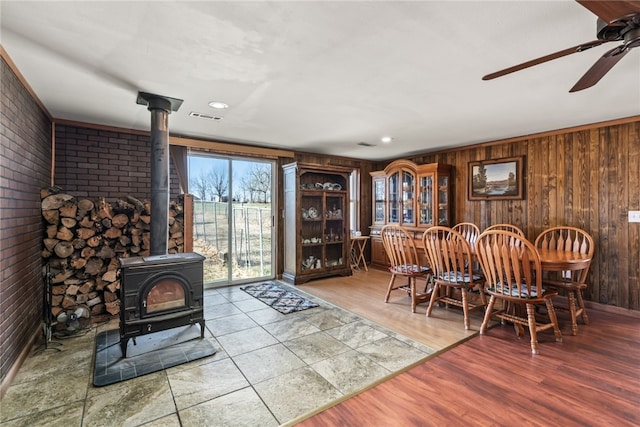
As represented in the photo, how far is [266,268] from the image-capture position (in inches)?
203

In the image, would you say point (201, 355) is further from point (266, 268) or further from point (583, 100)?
point (583, 100)

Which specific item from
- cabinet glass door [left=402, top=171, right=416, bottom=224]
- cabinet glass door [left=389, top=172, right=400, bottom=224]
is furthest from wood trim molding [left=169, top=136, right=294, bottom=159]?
cabinet glass door [left=402, top=171, right=416, bottom=224]

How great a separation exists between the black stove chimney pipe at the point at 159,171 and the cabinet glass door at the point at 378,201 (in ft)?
Result: 13.9

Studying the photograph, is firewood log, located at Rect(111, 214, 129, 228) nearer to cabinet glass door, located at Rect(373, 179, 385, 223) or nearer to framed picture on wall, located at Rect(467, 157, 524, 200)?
cabinet glass door, located at Rect(373, 179, 385, 223)

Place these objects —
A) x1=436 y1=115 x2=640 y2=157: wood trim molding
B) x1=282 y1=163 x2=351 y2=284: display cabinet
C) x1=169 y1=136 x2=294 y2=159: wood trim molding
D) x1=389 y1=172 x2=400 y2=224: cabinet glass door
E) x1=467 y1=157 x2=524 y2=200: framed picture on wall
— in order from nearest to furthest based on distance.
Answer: x1=436 y1=115 x2=640 y2=157: wood trim molding
x1=169 y1=136 x2=294 y2=159: wood trim molding
x1=467 y1=157 x2=524 y2=200: framed picture on wall
x1=282 y1=163 x2=351 y2=284: display cabinet
x1=389 y1=172 x2=400 y2=224: cabinet glass door

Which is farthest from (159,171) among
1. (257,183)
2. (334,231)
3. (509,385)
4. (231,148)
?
(334,231)

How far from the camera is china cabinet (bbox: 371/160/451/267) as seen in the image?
519 centimetres

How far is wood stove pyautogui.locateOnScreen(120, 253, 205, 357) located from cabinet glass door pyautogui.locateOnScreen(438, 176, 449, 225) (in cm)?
394

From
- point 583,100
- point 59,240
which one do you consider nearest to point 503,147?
point 583,100

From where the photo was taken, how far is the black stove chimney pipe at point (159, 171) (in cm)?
279

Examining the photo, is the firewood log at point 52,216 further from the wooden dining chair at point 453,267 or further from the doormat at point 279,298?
the wooden dining chair at point 453,267

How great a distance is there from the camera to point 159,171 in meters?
2.79

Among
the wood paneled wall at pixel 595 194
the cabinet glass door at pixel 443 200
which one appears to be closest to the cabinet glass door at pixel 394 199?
the cabinet glass door at pixel 443 200

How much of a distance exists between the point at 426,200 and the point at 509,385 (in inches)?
140
